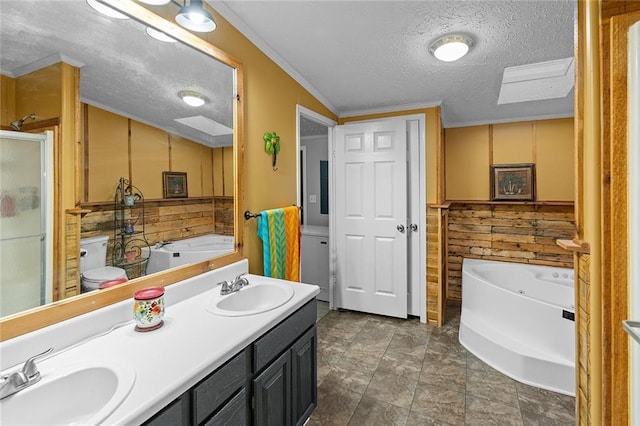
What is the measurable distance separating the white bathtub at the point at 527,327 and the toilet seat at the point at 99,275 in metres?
2.59

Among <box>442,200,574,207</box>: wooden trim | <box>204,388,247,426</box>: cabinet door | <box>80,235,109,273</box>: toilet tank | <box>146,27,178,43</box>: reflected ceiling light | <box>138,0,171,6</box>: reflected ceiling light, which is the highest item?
<box>138,0,171,6</box>: reflected ceiling light

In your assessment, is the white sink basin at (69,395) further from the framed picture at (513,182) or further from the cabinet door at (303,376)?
the framed picture at (513,182)

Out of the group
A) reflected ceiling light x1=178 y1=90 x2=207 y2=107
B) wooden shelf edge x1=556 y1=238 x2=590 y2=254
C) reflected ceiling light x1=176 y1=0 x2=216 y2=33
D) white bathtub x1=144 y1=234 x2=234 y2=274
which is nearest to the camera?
wooden shelf edge x1=556 y1=238 x2=590 y2=254

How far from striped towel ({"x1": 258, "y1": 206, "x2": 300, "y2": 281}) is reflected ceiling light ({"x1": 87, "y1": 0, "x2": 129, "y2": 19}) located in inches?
45.7

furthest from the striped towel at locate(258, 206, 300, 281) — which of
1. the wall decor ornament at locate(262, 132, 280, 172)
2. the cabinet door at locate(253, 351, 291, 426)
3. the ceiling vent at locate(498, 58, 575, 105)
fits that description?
the ceiling vent at locate(498, 58, 575, 105)

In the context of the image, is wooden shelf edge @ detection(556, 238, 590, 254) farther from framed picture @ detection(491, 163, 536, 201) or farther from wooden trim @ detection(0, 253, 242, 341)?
framed picture @ detection(491, 163, 536, 201)

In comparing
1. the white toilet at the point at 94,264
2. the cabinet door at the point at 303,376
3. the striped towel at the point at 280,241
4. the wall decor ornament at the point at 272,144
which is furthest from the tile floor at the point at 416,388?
the wall decor ornament at the point at 272,144

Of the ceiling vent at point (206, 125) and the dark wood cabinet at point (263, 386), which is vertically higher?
the ceiling vent at point (206, 125)

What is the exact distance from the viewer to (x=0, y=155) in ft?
2.94

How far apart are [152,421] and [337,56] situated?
219cm

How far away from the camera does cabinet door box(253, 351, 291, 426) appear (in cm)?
121

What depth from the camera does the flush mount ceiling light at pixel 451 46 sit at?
1.84 m

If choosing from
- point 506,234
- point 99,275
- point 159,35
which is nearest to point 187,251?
point 99,275

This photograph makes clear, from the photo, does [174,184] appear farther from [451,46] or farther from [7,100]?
[451,46]
